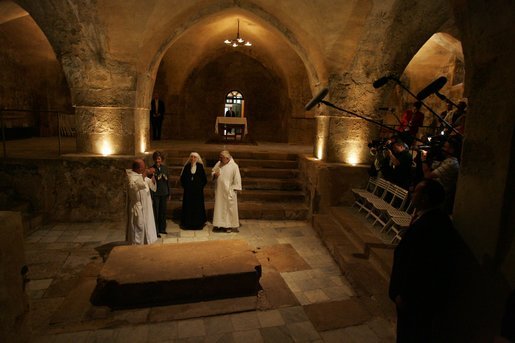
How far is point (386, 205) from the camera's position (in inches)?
238

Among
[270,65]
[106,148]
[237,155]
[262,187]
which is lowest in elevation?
[262,187]

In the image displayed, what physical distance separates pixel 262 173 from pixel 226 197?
2.45 metres

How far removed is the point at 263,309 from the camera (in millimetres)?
3994

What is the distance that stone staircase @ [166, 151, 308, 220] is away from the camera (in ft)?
25.3

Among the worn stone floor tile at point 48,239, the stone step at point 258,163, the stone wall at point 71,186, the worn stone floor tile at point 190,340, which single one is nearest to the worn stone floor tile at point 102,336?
the worn stone floor tile at point 190,340

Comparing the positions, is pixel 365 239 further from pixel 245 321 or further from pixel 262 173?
pixel 262 173

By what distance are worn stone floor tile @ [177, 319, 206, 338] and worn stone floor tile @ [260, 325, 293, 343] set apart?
652 mm

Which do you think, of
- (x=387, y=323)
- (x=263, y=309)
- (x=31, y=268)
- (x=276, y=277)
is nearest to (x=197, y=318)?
(x=263, y=309)

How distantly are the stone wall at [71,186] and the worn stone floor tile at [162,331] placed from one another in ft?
13.1

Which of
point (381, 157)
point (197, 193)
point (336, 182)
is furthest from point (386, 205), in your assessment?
point (197, 193)

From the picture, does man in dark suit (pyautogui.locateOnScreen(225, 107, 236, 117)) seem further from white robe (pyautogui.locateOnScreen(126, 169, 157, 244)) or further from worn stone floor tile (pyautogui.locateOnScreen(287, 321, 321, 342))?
worn stone floor tile (pyautogui.locateOnScreen(287, 321, 321, 342))

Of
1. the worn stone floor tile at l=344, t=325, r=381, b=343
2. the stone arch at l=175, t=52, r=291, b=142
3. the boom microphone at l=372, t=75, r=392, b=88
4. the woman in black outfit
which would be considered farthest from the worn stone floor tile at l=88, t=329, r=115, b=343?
the stone arch at l=175, t=52, r=291, b=142

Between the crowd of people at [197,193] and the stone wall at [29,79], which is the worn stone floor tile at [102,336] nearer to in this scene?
the crowd of people at [197,193]

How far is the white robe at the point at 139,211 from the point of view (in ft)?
16.9
